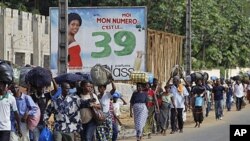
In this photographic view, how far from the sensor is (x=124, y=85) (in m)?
28.5

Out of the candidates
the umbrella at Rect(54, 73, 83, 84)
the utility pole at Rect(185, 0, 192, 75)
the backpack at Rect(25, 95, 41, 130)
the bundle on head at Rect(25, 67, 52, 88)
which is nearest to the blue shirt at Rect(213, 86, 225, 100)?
the utility pole at Rect(185, 0, 192, 75)

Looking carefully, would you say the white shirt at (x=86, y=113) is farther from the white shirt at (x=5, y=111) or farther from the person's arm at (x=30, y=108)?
the white shirt at (x=5, y=111)

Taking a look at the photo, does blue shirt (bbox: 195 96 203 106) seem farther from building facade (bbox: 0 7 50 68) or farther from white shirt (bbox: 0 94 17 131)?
white shirt (bbox: 0 94 17 131)

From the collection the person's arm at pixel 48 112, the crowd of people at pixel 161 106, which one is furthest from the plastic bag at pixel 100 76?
the crowd of people at pixel 161 106

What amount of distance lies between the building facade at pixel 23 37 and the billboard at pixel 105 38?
239 inches

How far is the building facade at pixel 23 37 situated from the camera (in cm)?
3281

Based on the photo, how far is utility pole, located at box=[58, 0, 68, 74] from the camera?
53.3 feet

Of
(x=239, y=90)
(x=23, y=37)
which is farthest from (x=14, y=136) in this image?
(x=23, y=37)

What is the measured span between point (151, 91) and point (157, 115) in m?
1.60

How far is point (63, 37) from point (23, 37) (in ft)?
63.6

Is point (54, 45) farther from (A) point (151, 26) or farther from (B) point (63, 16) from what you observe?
(A) point (151, 26)

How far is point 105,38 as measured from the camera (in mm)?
27516

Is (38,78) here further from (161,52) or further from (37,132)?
(161,52)

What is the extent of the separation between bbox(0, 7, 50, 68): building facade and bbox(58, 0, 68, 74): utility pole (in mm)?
16321
